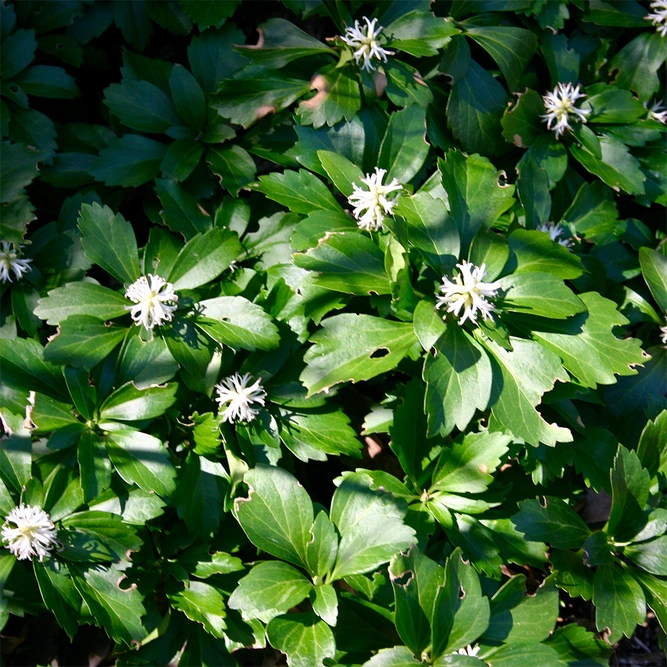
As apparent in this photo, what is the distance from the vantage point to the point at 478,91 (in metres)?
1.99

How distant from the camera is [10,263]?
6.10 feet

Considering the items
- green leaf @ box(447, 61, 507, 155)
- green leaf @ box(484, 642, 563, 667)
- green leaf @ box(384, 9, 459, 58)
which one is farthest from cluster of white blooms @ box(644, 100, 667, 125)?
green leaf @ box(484, 642, 563, 667)

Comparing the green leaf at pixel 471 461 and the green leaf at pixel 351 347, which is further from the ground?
the green leaf at pixel 351 347

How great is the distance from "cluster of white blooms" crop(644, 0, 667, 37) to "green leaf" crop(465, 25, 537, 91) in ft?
1.57

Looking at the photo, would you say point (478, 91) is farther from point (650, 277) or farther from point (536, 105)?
point (650, 277)

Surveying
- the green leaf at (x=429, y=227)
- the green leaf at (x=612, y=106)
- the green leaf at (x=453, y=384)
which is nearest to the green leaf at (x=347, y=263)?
the green leaf at (x=429, y=227)

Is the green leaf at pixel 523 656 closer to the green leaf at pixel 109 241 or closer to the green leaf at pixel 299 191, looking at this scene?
the green leaf at pixel 299 191

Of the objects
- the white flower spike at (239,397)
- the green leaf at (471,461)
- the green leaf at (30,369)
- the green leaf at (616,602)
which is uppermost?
the green leaf at (30,369)

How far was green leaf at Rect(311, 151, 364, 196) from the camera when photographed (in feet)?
5.68

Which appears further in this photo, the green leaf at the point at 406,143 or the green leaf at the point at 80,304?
the green leaf at the point at 406,143

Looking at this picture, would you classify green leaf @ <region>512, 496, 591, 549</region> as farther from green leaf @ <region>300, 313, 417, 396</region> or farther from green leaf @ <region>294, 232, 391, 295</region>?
green leaf @ <region>294, 232, 391, 295</region>

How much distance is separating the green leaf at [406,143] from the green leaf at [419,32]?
197mm

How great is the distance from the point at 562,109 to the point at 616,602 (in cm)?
146

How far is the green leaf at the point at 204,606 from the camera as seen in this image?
1.69 meters
